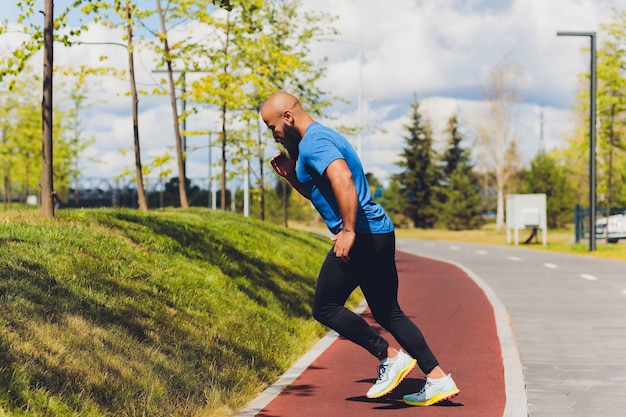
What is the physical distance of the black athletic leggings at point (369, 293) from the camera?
552cm

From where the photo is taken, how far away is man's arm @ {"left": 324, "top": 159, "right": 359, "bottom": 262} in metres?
5.22

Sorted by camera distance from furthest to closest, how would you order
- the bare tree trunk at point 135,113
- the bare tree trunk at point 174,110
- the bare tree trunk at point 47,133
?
the bare tree trunk at point 174,110, the bare tree trunk at point 135,113, the bare tree trunk at point 47,133

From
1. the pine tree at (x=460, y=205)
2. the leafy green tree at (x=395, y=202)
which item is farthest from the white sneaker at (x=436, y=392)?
the leafy green tree at (x=395, y=202)

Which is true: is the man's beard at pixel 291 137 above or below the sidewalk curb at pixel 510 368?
above

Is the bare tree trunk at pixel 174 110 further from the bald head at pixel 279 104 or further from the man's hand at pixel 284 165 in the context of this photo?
the bald head at pixel 279 104

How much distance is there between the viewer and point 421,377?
22.6ft

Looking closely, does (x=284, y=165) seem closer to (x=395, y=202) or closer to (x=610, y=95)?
(x=610, y=95)

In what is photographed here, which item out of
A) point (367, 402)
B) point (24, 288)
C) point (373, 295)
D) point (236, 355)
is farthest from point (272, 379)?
point (24, 288)

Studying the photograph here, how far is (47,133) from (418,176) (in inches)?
2335

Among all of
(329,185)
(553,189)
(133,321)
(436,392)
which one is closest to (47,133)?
(133,321)

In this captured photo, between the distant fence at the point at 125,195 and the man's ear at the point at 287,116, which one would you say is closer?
the man's ear at the point at 287,116

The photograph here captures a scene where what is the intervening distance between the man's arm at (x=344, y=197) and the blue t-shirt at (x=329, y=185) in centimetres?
12

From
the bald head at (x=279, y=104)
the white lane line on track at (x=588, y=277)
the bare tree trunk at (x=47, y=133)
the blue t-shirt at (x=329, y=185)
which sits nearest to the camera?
the blue t-shirt at (x=329, y=185)

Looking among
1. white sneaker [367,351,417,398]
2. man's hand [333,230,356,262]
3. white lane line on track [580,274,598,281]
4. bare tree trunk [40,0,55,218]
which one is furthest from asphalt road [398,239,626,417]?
bare tree trunk [40,0,55,218]
